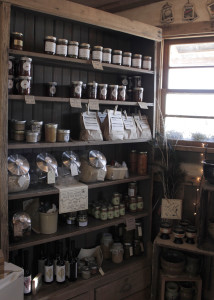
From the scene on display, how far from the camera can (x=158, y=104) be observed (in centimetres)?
295

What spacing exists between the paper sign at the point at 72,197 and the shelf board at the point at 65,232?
0.17 m

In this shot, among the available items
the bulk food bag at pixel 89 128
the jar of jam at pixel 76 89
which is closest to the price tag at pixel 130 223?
the bulk food bag at pixel 89 128

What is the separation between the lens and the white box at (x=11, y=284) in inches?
67.3

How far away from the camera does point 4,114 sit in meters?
1.96

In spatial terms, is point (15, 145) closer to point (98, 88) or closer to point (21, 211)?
point (21, 211)

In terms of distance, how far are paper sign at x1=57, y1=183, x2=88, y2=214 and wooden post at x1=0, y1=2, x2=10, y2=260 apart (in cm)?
41

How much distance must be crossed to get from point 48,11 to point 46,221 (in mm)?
1418

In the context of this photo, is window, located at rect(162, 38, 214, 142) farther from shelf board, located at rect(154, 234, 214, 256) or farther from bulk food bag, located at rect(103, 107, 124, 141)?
shelf board, located at rect(154, 234, 214, 256)

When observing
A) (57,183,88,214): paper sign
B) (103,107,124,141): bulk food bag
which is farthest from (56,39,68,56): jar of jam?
(57,183,88,214): paper sign

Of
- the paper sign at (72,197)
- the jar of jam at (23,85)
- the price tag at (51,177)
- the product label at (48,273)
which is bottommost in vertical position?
the product label at (48,273)

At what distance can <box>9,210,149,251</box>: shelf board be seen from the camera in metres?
2.14

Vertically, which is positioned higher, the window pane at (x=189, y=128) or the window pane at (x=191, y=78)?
the window pane at (x=191, y=78)

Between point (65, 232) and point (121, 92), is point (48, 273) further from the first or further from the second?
point (121, 92)

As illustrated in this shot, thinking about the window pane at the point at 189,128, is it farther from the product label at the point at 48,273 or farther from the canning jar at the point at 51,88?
the product label at the point at 48,273
